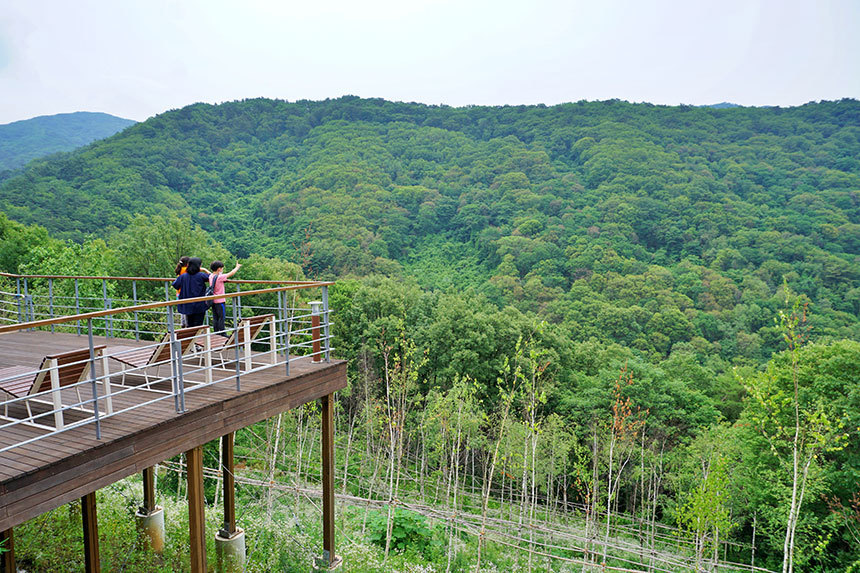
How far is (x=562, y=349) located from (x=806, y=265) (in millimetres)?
26844

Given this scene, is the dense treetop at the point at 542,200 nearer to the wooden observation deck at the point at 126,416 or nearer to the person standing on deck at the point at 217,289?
the wooden observation deck at the point at 126,416

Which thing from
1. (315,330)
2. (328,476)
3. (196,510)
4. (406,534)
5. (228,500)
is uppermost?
(315,330)

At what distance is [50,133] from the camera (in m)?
73.4

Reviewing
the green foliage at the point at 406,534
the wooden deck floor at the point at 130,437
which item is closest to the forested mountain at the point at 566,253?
the green foliage at the point at 406,534

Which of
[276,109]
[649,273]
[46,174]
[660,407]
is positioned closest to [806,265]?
[649,273]

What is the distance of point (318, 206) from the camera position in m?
49.7

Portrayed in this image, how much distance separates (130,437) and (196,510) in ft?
3.68

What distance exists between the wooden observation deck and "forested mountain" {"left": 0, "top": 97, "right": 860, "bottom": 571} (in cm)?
374

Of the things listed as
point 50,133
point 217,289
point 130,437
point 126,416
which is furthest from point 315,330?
point 50,133

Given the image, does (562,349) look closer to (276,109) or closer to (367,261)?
(367,261)

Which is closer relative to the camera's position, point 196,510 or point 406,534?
point 196,510

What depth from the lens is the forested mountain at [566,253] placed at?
16.8 metres

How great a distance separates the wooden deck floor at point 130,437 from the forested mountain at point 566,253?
3934 mm

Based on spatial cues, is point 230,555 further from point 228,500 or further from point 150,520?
point 150,520
